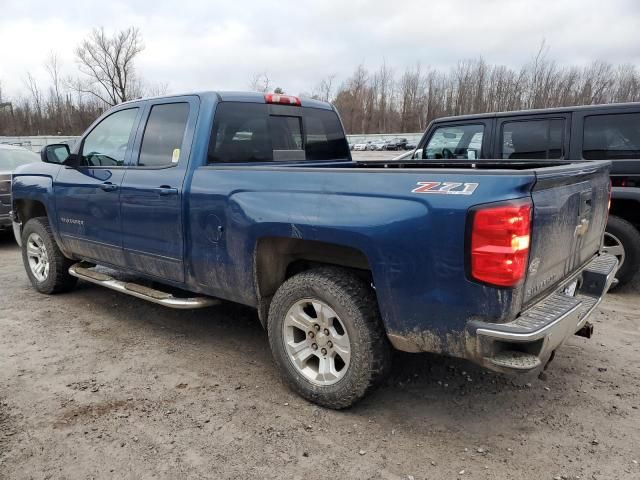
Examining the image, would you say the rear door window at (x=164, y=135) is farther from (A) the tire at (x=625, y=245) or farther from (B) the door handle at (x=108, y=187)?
(A) the tire at (x=625, y=245)

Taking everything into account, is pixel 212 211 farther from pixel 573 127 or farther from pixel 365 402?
pixel 573 127

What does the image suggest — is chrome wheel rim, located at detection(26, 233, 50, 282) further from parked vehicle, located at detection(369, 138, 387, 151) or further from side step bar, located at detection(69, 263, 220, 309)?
parked vehicle, located at detection(369, 138, 387, 151)

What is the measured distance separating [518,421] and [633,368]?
1329 millimetres

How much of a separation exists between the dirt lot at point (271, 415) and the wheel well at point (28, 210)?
5.72ft

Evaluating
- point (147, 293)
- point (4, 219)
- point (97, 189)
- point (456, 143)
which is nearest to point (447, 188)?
point (147, 293)

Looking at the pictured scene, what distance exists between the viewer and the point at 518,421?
298 centimetres

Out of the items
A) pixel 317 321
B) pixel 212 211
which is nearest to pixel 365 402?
pixel 317 321

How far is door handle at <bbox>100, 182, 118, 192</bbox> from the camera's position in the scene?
4197mm

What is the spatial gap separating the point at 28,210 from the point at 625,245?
671cm

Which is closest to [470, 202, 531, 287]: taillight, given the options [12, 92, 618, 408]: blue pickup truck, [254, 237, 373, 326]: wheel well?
[12, 92, 618, 408]: blue pickup truck

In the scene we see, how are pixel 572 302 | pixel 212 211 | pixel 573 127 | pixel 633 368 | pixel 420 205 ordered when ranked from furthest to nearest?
pixel 573 127
pixel 633 368
pixel 212 211
pixel 572 302
pixel 420 205

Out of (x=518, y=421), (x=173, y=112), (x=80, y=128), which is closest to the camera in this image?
(x=518, y=421)

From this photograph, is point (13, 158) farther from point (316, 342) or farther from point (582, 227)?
point (582, 227)

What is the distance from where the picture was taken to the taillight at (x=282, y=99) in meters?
4.10
